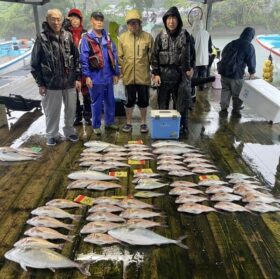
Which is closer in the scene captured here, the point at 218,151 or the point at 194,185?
the point at 194,185

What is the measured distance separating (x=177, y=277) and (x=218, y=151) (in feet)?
7.92

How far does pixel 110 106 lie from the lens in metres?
4.69

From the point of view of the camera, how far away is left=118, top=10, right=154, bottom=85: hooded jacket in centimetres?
426

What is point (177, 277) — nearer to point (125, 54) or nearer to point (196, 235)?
point (196, 235)

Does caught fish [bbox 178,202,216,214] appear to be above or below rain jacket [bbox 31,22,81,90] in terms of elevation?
below

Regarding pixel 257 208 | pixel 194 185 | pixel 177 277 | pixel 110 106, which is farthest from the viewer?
pixel 110 106

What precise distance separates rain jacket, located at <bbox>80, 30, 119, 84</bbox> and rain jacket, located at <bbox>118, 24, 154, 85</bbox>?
14 cm

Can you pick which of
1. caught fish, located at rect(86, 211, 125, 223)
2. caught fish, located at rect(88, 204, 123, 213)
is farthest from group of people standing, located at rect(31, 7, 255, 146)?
caught fish, located at rect(86, 211, 125, 223)

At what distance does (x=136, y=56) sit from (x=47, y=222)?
2.74 metres

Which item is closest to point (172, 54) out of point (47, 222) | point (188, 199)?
point (188, 199)

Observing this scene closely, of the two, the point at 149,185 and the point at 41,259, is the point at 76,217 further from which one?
the point at 149,185

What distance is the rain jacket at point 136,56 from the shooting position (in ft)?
14.0

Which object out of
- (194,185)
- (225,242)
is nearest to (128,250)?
(225,242)

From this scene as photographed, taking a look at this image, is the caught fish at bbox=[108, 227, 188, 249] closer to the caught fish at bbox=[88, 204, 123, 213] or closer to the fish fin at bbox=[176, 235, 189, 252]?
the fish fin at bbox=[176, 235, 189, 252]
